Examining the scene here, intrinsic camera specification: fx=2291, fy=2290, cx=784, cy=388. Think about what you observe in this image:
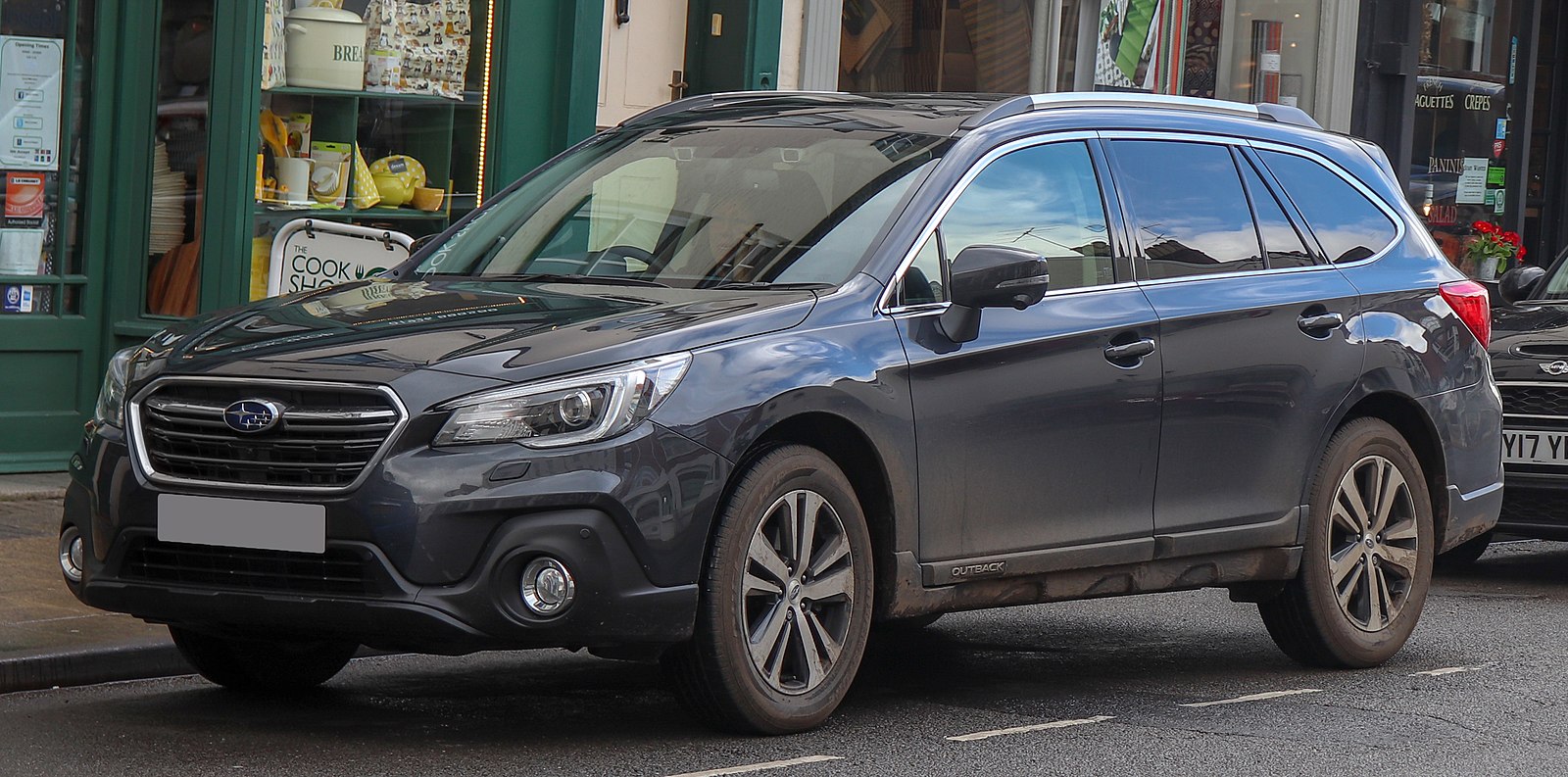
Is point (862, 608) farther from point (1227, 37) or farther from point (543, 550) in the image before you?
point (1227, 37)

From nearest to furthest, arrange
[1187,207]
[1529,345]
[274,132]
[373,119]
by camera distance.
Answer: [1187,207] → [1529,345] → [274,132] → [373,119]

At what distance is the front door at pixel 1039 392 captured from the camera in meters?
6.26

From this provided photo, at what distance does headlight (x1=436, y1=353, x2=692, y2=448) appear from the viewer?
539 cm

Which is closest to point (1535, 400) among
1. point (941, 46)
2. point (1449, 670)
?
point (1449, 670)

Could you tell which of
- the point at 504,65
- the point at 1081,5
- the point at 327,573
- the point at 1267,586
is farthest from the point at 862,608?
the point at 1081,5

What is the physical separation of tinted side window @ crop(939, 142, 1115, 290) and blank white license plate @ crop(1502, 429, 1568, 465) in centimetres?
380

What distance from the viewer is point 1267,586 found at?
296 inches

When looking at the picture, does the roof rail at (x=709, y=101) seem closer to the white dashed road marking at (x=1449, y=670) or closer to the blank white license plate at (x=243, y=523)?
the blank white license plate at (x=243, y=523)

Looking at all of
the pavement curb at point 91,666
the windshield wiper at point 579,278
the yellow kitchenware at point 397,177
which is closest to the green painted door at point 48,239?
the yellow kitchenware at point 397,177

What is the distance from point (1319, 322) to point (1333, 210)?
2.07ft

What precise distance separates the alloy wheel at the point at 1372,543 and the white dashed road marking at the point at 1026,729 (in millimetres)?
1334

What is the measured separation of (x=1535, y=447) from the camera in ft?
33.1

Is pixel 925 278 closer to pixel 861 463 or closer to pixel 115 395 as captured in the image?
pixel 861 463

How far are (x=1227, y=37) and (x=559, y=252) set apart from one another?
40.6ft
